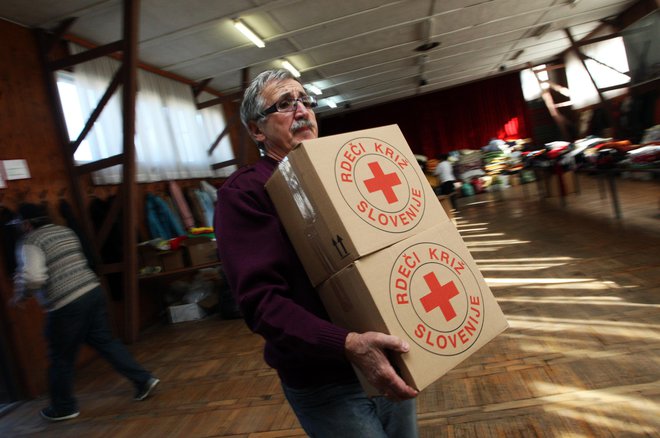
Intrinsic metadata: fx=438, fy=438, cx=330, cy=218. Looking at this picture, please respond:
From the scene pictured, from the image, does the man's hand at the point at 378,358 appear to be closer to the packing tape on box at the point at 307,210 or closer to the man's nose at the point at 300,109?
the packing tape on box at the point at 307,210

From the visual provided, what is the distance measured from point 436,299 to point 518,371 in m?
1.75

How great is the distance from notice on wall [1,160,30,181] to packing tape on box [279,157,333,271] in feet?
12.2

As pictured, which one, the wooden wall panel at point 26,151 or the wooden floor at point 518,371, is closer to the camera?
the wooden floor at point 518,371

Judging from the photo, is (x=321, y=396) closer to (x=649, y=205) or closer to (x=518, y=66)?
(x=649, y=205)

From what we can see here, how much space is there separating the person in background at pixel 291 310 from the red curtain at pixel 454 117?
1338cm

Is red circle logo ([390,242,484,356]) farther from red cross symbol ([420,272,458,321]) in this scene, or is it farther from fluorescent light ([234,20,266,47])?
fluorescent light ([234,20,266,47])

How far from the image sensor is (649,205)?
5344 millimetres

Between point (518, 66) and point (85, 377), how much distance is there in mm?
13483

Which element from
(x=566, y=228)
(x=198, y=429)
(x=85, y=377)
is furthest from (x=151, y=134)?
(x=566, y=228)

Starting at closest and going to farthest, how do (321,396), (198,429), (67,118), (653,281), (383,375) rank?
1. (383,375)
2. (321,396)
3. (198,429)
4. (653,281)
5. (67,118)

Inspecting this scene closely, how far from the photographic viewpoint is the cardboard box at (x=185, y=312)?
506cm

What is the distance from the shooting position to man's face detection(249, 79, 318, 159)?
1.01m

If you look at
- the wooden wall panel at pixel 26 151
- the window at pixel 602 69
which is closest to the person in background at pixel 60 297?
the wooden wall panel at pixel 26 151

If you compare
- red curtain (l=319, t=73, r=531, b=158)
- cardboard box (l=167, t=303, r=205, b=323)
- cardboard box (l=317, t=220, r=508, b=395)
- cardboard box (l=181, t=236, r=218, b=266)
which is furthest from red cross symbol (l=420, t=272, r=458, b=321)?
red curtain (l=319, t=73, r=531, b=158)
